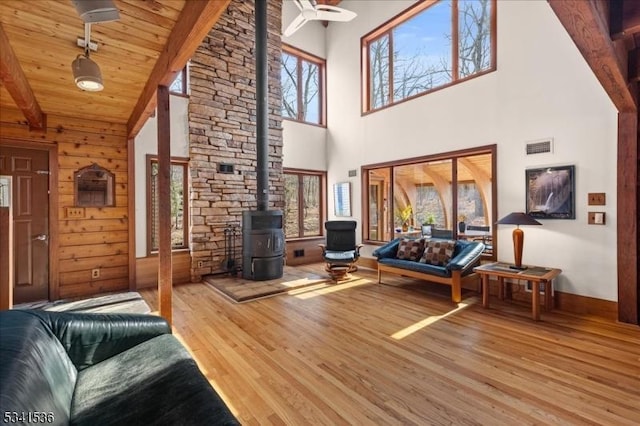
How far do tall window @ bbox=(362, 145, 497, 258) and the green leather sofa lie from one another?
14.8 ft

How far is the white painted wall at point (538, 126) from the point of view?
11.7 feet

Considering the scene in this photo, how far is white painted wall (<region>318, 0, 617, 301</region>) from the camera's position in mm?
3580

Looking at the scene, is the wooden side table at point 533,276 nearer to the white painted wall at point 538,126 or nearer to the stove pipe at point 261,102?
the white painted wall at point 538,126

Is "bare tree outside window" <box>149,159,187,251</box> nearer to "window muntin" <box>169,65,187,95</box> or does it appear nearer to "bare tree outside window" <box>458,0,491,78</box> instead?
"window muntin" <box>169,65,187,95</box>

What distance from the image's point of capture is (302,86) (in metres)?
7.28

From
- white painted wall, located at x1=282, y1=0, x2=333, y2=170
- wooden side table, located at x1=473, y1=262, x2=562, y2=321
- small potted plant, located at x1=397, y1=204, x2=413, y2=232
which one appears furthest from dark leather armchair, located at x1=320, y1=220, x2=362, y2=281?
wooden side table, located at x1=473, y1=262, x2=562, y2=321

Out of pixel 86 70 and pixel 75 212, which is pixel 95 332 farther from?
pixel 75 212

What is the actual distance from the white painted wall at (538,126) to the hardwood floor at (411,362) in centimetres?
82

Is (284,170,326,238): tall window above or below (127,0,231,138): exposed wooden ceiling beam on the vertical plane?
below

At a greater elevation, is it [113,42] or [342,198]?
[113,42]

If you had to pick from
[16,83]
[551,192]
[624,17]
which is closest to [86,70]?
[16,83]

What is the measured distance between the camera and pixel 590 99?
3629 millimetres

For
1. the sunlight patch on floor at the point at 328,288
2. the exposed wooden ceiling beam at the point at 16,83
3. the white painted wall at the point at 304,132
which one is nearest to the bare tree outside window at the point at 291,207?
the white painted wall at the point at 304,132

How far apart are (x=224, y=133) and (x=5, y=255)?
12.8 ft
